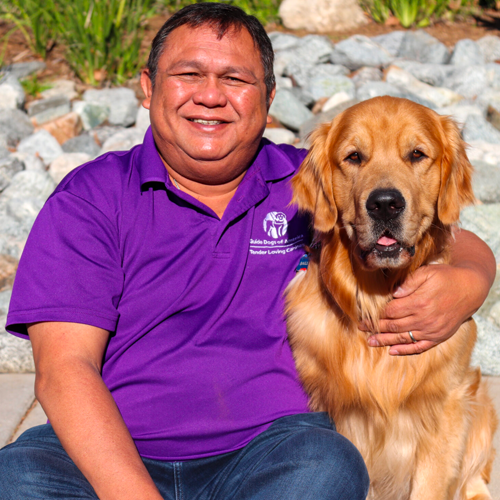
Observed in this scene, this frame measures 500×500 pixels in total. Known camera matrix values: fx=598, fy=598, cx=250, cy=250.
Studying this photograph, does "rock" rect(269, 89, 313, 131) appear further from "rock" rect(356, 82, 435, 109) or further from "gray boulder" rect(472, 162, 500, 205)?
"gray boulder" rect(472, 162, 500, 205)

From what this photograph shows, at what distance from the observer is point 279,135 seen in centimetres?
545

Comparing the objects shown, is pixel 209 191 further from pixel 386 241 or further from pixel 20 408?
pixel 20 408

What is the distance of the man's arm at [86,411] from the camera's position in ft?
5.82

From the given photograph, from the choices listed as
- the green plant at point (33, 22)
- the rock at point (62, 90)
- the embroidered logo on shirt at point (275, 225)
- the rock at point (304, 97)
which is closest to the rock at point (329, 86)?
the rock at point (304, 97)

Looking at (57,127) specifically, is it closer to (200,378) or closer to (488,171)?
(488,171)

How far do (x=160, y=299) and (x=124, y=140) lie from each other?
12.2ft

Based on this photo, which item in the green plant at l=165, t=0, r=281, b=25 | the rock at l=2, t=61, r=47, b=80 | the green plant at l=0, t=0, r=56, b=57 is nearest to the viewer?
the rock at l=2, t=61, r=47, b=80

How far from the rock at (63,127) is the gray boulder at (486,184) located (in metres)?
3.87

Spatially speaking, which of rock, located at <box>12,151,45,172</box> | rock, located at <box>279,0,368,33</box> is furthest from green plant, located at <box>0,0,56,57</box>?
rock, located at <box>279,0,368,33</box>

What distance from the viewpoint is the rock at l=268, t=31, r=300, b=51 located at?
7.18 meters

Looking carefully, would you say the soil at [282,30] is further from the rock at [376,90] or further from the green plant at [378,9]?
the rock at [376,90]

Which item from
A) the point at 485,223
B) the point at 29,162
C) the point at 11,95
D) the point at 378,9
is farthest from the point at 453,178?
the point at 378,9

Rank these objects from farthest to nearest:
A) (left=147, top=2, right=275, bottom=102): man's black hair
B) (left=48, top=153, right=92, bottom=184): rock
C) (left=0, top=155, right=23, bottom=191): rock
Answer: (left=48, top=153, right=92, bottom=184): rock < (left=0, top=155, right=23, bottom=191): rock < (left=147, top=2, right=275, bottom=102): man's black hair

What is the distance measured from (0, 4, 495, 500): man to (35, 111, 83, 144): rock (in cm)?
391
